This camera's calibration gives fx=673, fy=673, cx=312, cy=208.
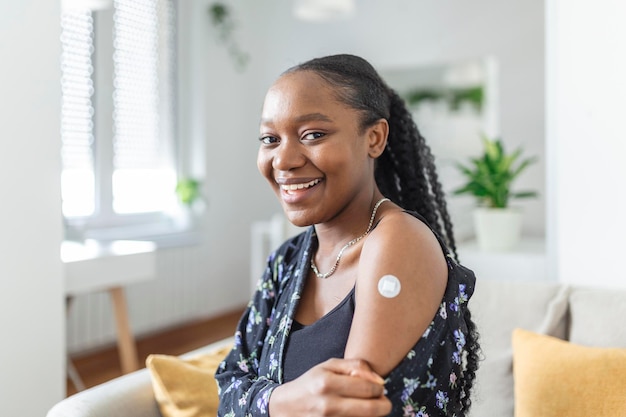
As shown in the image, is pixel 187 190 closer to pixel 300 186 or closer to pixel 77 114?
pixel 77 114

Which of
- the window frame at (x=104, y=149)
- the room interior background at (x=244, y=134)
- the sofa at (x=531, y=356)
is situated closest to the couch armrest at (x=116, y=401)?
the sofa at (x=531, y=356)

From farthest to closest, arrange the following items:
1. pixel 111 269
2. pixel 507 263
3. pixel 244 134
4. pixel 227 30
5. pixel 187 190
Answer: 1. pixel 244 134
2. pixel 227 30
3. pixel 187 190
4. pixel 111 269
5. pixel 507 263

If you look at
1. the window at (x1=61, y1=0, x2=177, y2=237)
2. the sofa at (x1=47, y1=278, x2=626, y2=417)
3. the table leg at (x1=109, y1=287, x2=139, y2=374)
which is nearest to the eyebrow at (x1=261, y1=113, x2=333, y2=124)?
→ the sofa at (x1=47, y1=278, x2=626, y2=417)

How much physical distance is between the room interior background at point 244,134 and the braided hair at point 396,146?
2.86ft

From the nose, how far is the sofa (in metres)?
0.60

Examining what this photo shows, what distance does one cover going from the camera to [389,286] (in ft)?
3.18

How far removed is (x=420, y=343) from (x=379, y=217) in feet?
0.82

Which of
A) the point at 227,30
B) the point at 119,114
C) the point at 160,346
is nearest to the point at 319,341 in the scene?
the point at 160,346

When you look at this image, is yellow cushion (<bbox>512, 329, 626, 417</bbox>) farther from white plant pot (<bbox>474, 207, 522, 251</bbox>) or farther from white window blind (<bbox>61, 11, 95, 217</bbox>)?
white window blind (<bbox>61, 11, 95, 217</bbox>)

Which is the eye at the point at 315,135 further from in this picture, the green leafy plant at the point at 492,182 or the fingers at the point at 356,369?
the green leafy plant at the point at 492,182

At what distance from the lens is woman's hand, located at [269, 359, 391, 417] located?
917mm

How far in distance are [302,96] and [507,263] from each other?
6.98 feet

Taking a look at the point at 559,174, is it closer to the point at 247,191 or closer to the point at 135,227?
the point at 135,227

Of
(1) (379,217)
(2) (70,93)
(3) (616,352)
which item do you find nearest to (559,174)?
(3) (616,352)
